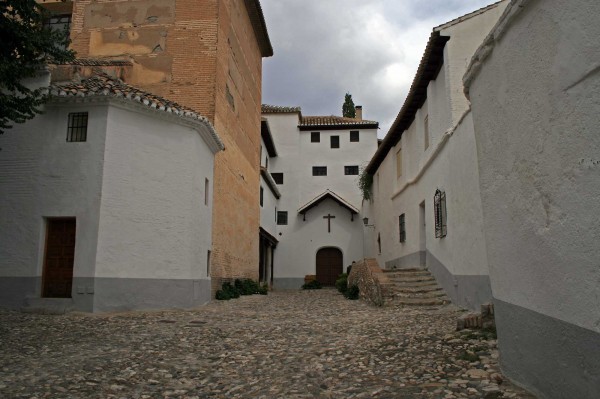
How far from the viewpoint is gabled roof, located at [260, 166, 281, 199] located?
23.6 m

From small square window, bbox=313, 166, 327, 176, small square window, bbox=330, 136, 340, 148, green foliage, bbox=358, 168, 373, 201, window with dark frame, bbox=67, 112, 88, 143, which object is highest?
small square window, bbox=330, 136, 340, 148

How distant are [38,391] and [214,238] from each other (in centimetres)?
941

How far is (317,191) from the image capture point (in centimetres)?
3023

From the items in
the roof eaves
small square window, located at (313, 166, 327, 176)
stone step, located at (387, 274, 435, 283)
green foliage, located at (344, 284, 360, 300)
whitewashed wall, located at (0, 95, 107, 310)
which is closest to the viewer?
whitewashed wall, located at (0, 95, 107, 310)

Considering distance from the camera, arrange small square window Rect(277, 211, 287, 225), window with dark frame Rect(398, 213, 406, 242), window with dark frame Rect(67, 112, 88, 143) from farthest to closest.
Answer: small square window Rect(277, 211, 287, 225) → window with dark frame Rect(398, 213, 406, 242) → window with dark frame Rect(67, 112, 88, 143)

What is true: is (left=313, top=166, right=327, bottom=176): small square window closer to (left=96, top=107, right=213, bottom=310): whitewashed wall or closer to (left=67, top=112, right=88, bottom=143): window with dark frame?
(left=96, top=107, right=213, bottom=310): whitewashed wall

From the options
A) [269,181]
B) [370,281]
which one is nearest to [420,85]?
[370,281]

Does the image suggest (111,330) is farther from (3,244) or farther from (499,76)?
(499,76)

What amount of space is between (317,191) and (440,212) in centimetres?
1818

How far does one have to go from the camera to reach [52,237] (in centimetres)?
1030

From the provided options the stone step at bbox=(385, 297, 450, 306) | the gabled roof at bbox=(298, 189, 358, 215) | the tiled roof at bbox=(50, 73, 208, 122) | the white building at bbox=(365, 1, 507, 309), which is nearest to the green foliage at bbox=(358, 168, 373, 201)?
the gabled roof at bbox=(298, 189, 358, 215)

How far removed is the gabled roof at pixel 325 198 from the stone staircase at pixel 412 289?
47.4 feet

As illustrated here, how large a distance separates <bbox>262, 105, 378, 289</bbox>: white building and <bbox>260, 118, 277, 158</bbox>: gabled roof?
1.17m

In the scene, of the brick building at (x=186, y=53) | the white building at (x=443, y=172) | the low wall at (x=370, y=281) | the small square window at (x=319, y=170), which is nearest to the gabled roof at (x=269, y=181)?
the small square window at (x=319, y=170)
